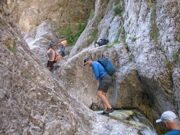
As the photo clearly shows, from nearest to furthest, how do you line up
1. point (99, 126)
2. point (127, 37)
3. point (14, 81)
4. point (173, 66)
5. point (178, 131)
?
point (178, 131)
point (14, 81)
point (99, 126)
point (173, 66)
point (127, 37)

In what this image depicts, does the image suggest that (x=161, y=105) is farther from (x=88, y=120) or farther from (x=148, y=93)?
(x=88, y=120)

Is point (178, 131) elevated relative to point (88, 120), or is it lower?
elevated

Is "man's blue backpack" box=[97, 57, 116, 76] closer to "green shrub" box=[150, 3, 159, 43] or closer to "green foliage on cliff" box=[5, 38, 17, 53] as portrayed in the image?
"green shrub" box=[150, 3, 159, 43]

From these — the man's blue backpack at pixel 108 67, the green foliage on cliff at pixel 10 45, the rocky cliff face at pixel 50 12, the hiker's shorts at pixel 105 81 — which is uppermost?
the rocky cliff face at pixel 50 12

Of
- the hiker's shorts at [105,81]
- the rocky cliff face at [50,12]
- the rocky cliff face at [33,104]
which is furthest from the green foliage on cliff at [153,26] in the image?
the rocky cliff face at [50,12]

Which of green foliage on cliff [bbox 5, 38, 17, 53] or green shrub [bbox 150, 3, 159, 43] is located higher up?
green foliage on cliff [bbox 5, 38, 17, 53]

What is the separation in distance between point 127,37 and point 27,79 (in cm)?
671

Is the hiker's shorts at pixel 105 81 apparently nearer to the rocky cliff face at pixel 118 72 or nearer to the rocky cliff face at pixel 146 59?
the rocky cliff face at pixel 118 72

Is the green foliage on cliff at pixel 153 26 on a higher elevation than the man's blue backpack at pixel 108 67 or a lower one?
higher

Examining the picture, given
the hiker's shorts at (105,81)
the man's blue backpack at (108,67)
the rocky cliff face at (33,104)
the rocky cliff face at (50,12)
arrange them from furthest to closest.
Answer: the rocky cliff face at (50,12), the man's blue backpack at (108,67), the hiker's shorts at (105,81), the rocky cliff face at (33,104)

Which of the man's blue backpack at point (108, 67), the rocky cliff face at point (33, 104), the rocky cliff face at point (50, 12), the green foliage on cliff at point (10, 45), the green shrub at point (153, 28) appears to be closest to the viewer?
the rocky cliff face at point (33, 104)

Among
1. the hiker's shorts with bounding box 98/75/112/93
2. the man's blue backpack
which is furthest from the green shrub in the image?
the hiker's shorts with bounding box 98/75/112/93

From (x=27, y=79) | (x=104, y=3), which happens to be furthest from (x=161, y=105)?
(x=104, y=3)

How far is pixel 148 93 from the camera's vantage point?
14.6m
